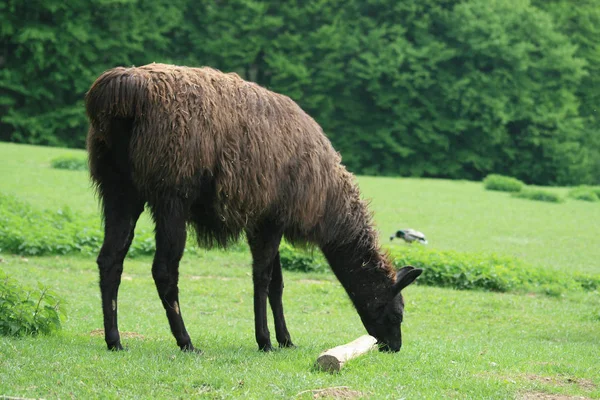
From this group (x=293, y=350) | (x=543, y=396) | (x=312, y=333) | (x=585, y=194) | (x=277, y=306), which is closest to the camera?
(x=543, y=396)

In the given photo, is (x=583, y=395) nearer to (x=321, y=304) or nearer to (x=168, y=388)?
(x=168, y=388)

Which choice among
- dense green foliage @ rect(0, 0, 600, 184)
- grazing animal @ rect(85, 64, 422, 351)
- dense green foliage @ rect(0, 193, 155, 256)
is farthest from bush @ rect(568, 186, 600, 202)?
grazing animal @ rect(85, 64, 422, 351)

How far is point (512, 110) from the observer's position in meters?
48.3

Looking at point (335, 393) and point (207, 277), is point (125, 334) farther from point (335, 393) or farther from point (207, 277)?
point (207, 277)

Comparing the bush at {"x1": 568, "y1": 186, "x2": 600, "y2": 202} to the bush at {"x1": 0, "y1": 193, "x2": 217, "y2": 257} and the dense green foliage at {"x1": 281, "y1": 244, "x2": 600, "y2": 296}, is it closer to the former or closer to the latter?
the dense green foliage at {"x1": 281, "y1": 244, "x2": 600, "y2": 296}

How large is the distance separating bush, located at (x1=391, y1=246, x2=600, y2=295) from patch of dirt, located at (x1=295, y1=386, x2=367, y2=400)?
8330mm

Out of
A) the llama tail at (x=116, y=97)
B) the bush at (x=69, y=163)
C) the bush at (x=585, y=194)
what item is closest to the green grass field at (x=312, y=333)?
the bush at (x=69, y=163)

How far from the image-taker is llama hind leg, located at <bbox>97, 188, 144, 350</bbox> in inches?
293

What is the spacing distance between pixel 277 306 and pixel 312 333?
194 centimetres

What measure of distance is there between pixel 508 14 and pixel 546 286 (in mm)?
37677

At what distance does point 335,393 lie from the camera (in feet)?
19.7

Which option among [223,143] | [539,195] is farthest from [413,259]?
Answer: [539,195]

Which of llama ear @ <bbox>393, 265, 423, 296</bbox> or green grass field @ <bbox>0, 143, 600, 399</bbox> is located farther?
llama ear @ <bbox>393, 265, 423, 296</bbox>

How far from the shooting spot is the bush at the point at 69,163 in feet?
84.8
